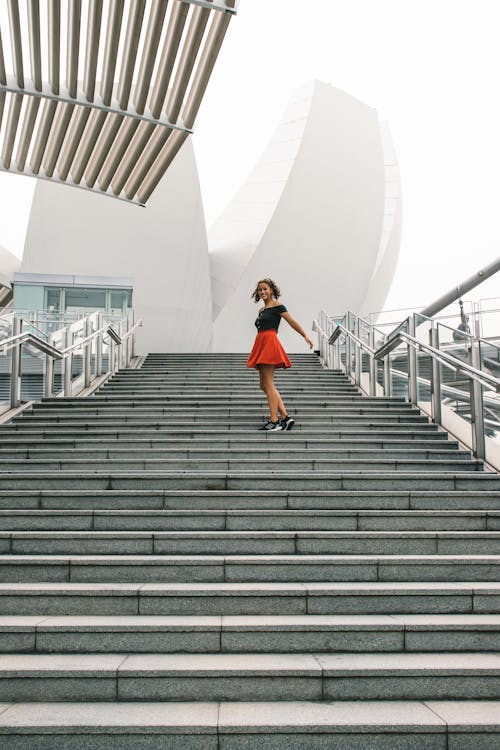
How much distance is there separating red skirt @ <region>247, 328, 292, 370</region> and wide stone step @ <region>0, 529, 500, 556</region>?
2708mm

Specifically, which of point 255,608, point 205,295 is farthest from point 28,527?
point 205,295

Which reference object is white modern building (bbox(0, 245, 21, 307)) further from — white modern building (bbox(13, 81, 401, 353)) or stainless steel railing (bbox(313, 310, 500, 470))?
stainless steel railing (bbox(313, 310, 500, 470))

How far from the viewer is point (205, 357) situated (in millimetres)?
12508

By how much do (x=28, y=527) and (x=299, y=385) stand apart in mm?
5633

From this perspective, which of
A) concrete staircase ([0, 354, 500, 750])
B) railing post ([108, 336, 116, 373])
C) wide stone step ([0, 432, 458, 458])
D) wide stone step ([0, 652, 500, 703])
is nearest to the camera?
concrete staircase ([0, 354, 500, 750])

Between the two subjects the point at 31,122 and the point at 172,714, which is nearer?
the point at 172,714

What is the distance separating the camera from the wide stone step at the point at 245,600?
3.61m

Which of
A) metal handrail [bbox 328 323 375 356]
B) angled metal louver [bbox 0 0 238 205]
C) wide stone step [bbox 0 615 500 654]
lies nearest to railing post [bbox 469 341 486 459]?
wide stone step [bbox 0 615 500 654]

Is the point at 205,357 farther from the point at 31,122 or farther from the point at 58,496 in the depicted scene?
the point at 58,496

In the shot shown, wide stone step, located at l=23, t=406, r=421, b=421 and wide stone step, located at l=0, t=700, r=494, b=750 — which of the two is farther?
wide stone step, located at l=23, t=406, r=421, b=421

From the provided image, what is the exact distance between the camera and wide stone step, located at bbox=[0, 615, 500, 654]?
3.36 meters

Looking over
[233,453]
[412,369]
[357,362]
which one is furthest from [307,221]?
[233,453]

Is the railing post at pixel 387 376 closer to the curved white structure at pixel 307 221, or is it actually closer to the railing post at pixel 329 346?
the railing post at pixel 329 346

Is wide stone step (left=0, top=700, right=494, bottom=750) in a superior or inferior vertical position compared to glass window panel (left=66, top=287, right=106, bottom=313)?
inferior
